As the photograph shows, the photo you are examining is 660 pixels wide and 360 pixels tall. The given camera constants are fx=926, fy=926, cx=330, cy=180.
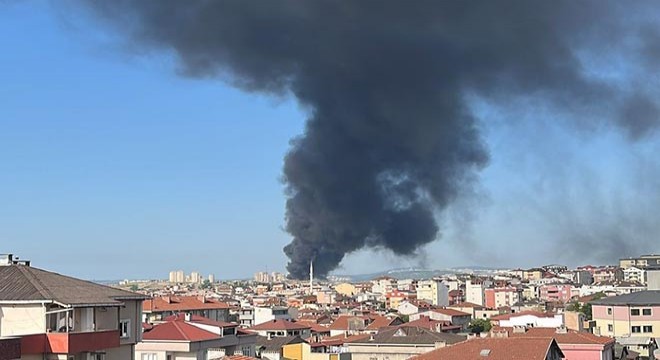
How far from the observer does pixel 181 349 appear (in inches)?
1638

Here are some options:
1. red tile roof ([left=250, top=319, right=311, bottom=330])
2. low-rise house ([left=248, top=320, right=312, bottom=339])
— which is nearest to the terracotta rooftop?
low-rise house ([left=248, top=320, right=312, bottom=339])

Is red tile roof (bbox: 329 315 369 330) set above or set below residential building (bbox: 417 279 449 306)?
below

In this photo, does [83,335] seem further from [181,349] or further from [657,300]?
[657,300]

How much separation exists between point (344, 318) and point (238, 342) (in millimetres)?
43219

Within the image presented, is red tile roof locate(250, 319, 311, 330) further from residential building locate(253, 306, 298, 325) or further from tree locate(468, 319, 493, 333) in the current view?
tree locate(468, 319, 493, 333)

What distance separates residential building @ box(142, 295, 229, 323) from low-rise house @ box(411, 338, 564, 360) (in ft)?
124

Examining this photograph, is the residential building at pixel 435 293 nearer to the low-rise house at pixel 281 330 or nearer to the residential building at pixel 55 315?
the low-rise house at pixel 281 330

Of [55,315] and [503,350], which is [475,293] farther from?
[55,315]

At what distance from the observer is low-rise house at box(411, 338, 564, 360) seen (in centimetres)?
3022

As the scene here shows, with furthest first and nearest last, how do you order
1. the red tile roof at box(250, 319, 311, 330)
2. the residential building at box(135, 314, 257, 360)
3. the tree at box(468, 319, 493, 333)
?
1. the tree at box(468, 319, 493, 333)
2. the red tile roof at box(250, 319, 311, 330)
3. the residential building at box(135, 314, 257, 360)

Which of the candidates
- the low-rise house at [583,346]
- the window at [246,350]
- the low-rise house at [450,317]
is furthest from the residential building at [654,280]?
the window at [246,350]

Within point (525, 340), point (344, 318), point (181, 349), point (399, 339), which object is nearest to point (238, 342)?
point (181, 349)

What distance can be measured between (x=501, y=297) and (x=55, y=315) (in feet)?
557

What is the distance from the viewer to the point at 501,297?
183250 mm
